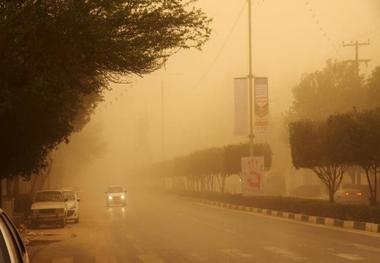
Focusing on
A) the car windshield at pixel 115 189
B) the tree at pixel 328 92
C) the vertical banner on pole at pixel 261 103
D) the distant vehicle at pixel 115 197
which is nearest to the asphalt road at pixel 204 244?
the vertical banner on pole at pixel 261 103

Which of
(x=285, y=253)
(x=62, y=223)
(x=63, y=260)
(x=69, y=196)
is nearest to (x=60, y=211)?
(x=62, y=223)

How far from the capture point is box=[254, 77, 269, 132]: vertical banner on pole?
43.1 m

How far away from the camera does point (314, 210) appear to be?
120 ft

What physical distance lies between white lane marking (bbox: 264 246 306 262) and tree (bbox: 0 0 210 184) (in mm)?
5437

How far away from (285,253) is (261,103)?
25237mm

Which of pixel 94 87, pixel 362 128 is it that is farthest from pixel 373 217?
pixel 94 87

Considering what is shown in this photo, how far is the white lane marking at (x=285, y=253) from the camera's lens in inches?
679

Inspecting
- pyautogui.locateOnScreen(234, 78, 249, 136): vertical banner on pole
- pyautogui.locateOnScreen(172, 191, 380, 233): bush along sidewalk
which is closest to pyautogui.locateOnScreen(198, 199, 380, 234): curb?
pyautogui.locateOnScreen(172, 191, 380, 233): bush along sidewalk

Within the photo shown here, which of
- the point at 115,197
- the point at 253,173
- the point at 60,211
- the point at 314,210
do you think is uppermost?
the point at 253,173

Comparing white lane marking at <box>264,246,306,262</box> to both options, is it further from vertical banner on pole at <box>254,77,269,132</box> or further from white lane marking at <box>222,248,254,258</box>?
vertical banner on pole at <box>254,77,269,132</box>

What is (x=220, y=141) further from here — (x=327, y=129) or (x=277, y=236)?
(x=277, y=236)

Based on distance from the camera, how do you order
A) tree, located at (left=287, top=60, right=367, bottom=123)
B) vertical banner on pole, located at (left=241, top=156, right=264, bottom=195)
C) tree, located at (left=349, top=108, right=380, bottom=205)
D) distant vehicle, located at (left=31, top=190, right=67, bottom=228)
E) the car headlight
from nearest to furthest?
tree, located at (left=349, top=108, right=380, bottom=205)
distant vehicle, located at (left=31, top=190, right=67, bottom=228)
the car headlight
vertical banner on pole, located at (left=241, top=156, right=264, bottom=195)
tree, located at (left=287, top=60, right=367, bottom=123)

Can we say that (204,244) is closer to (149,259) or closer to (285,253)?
(285,253)

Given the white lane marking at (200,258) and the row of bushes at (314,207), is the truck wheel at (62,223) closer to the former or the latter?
the row of bushes at (314,207)
